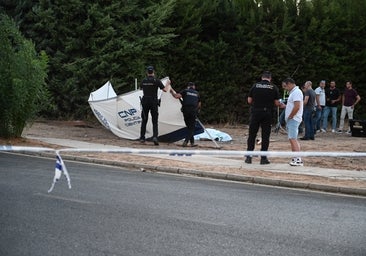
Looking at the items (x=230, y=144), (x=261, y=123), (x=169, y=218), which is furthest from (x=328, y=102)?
(x=169, y=218)

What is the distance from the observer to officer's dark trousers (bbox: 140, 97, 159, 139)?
49.2 ft

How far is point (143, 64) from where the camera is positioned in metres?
21.5

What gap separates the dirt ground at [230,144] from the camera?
11375 millimetres

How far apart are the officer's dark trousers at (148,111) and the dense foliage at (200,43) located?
6098 millimetres

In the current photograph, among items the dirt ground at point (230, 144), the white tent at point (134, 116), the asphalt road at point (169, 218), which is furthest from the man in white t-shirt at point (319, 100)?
the asphalt road at point (169, 218)

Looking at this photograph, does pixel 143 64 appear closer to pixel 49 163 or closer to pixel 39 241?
pixel 49 163

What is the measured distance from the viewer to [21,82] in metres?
14.4

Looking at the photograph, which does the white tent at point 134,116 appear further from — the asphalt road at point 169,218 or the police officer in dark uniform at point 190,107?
the asphalt road at point 169,218

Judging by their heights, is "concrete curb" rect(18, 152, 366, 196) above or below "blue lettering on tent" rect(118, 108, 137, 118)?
below

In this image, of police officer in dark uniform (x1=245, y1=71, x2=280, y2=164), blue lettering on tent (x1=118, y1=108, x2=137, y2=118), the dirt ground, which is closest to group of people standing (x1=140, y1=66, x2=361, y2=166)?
police officer in dark uniform (x1=245, y1=71, x2=280, y2=164)

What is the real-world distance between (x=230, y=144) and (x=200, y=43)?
7.65 m

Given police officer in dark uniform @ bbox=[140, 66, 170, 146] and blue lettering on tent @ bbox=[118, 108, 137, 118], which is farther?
blue lettering on tent @ bbox=[118, 108, 137, 118]

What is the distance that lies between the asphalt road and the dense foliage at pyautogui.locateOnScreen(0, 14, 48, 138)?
16.7 ft

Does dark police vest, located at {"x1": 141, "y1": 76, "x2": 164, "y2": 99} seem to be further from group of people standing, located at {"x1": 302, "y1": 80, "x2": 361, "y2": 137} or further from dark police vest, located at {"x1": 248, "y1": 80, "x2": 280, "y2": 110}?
group of people standing, located at {"x1": 302, "y1": 80, "x2": 361, "y2": 137}
